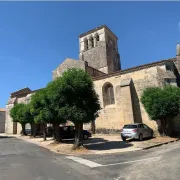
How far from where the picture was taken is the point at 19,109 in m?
A: 31.4

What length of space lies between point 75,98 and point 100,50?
27723mm

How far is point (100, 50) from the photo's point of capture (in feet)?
132

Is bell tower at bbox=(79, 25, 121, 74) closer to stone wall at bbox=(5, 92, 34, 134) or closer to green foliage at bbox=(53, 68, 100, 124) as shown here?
stone wall at bbox=(5, 92, 34, 134)

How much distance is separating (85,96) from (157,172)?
8.46 metres

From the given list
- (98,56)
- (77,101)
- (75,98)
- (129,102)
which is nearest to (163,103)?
(129,102)

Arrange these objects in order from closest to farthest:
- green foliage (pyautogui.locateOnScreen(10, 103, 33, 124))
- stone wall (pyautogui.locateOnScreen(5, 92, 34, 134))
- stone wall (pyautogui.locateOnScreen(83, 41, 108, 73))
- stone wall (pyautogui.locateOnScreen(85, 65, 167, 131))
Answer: stone wall (pyautogui.locateOnScreen(85, 65, 167, 131)), green foliage (pyautogui.locateOnScreen(10, 103, 33, 124)), stone wall (pyautogui.locateOnScreen(5, 92, 34, 134)), stone wall (pyautogui.locateOnScreen(83, 41, 108, 73))

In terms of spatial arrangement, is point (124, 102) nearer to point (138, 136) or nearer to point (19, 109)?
point (138, 136)

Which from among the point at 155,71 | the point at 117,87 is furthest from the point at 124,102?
the point at 155,71

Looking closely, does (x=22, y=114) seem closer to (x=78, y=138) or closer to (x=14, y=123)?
(x=14, y=123)

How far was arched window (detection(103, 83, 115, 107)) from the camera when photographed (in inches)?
976

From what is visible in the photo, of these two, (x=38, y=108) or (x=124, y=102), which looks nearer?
(x=38, y=108)

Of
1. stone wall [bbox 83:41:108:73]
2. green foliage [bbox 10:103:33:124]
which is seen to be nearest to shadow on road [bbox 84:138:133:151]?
green foliage [bbox 10:103:33:124]

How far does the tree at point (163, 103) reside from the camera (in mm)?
17469

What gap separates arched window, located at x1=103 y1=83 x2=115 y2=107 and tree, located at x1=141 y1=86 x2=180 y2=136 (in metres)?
6.54
